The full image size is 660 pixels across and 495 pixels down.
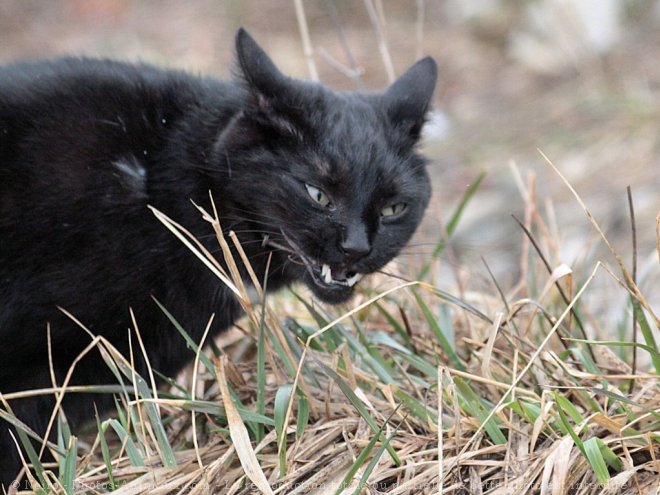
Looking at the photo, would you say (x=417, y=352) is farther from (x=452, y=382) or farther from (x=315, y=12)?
(x=315, y=12)

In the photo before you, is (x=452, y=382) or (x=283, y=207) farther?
(x=283, y=207)

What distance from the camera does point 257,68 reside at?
2.34 metres

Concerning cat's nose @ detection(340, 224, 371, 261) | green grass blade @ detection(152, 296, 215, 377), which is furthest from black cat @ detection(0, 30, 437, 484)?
green grass blade @ detection(152, 296, 215, 377)

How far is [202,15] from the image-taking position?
9.24 metres

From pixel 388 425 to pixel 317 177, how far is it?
0.64 meters

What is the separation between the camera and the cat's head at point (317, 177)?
7.66 feet

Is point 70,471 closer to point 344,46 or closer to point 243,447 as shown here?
point 243,447

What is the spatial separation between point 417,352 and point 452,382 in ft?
2.08

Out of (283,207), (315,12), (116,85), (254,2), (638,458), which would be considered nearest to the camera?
(638,458)

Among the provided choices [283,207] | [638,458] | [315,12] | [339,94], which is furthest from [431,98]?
[315,12]

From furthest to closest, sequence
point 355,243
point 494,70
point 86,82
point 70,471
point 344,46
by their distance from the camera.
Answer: point 494,70 < point 344,46 < point 86,82 < point 355,243 < point 70,471

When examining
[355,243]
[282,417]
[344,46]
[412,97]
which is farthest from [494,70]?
[282,417]

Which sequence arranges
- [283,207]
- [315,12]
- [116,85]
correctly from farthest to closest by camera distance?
[315,12] < [116,85] < [283,207]

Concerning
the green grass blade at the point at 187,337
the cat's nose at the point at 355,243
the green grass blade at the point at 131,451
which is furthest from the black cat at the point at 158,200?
the green grass blade at the point at 131,451
